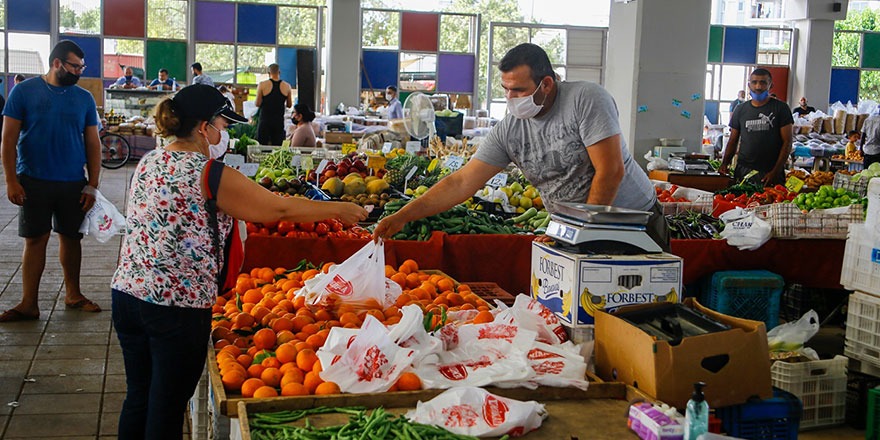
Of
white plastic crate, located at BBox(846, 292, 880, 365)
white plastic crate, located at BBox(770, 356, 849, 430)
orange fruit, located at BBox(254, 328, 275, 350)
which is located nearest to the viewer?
orange fruit, located at BBox(254, 328, 275, 350)

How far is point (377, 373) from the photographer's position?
2.39 m

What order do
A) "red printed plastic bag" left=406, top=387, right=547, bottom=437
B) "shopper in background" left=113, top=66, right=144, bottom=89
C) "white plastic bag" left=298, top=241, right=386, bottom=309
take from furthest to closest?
"shopper in background" left=113, top=66, right=144, bottom=89 → "white plastic bag" left=298, top=241, right=386, bottom=309 → "red printed plastic bag" left=406, top=387, right=547, bottom=437

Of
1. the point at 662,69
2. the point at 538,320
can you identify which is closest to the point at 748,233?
the point at 538,320

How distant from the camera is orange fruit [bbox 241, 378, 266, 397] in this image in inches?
93.4

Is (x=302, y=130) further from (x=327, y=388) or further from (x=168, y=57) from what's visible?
(x=168, y=57)

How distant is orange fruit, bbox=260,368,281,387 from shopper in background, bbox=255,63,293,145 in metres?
9.32

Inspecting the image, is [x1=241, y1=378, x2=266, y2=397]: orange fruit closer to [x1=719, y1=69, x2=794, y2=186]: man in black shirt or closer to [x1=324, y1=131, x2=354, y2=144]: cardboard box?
[x1=719, y1=69, x2=794, y2=186]: man in black shirt

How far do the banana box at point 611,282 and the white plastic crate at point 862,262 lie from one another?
1.73 metres

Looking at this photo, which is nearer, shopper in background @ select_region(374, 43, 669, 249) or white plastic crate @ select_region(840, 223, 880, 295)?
shopper in background @ select_region(374, 43, 669, 249)

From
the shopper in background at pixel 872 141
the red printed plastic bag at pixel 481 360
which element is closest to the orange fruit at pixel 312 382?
the red printed plastic bag at pixel 481 360

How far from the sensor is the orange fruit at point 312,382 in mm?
2373

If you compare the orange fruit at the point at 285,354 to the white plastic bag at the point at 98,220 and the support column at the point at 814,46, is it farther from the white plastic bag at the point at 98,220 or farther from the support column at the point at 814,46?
the support column at the point at 814,46

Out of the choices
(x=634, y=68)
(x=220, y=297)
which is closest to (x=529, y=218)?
(x=220, y=297)

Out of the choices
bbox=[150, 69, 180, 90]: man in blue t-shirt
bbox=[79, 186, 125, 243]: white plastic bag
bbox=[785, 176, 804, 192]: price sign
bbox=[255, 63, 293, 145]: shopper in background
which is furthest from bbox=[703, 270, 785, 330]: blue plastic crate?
bbox=[150, 69, 180, 90]: man in blue t-shirt
